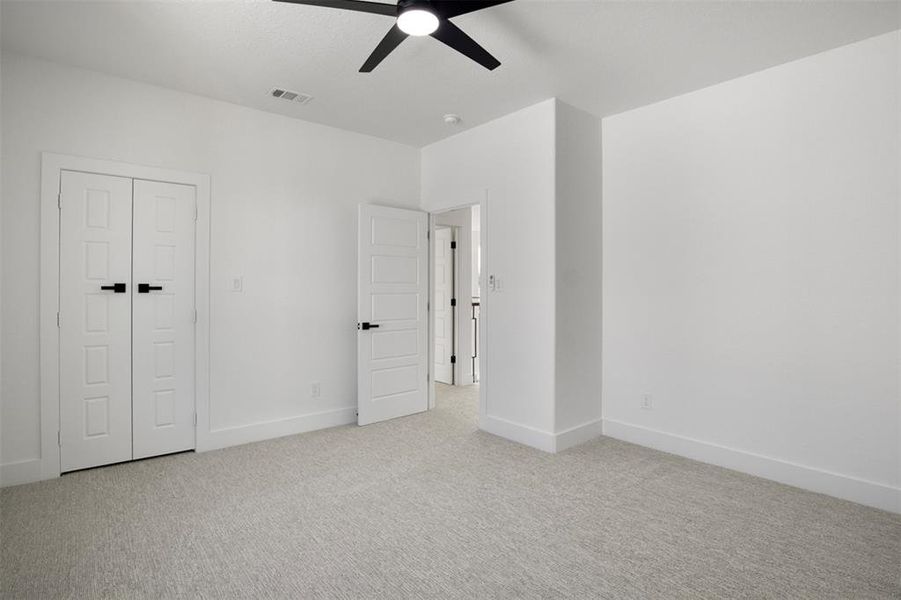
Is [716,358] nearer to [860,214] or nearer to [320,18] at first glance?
[860,214]

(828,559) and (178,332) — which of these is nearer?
(828,559)

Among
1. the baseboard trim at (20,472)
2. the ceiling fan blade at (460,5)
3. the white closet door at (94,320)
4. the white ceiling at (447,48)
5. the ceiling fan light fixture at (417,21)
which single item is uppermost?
the white ceiling at (447,48)

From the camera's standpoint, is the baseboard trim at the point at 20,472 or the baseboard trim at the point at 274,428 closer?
the baseboard trim at the point at 20,472

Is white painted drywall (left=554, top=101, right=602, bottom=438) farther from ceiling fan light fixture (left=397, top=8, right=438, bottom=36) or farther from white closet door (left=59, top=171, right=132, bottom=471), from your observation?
white closet door (left=59, top=171, right=132, bottom=471)

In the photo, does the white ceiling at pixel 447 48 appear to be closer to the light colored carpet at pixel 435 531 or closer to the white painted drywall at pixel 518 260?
the white painted drywall at pixel 518 260

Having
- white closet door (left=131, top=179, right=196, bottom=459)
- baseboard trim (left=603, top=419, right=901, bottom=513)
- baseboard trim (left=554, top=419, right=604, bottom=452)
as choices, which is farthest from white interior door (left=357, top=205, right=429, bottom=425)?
baseboard trim (left=603, top=419, right=901, bottom=513)

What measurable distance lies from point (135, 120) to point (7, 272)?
1346 millimetres

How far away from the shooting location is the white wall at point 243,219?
3111 mm

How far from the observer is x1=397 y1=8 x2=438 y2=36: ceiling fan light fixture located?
2.14 m

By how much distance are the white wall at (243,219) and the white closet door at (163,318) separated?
19 cm

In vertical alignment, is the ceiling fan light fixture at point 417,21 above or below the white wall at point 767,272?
above

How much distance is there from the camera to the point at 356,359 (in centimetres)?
467

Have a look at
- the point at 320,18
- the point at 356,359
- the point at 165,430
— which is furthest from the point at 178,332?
the point at 320,18

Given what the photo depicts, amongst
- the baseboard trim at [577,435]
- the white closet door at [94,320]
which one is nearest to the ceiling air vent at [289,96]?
the white closet door at [94,320]
